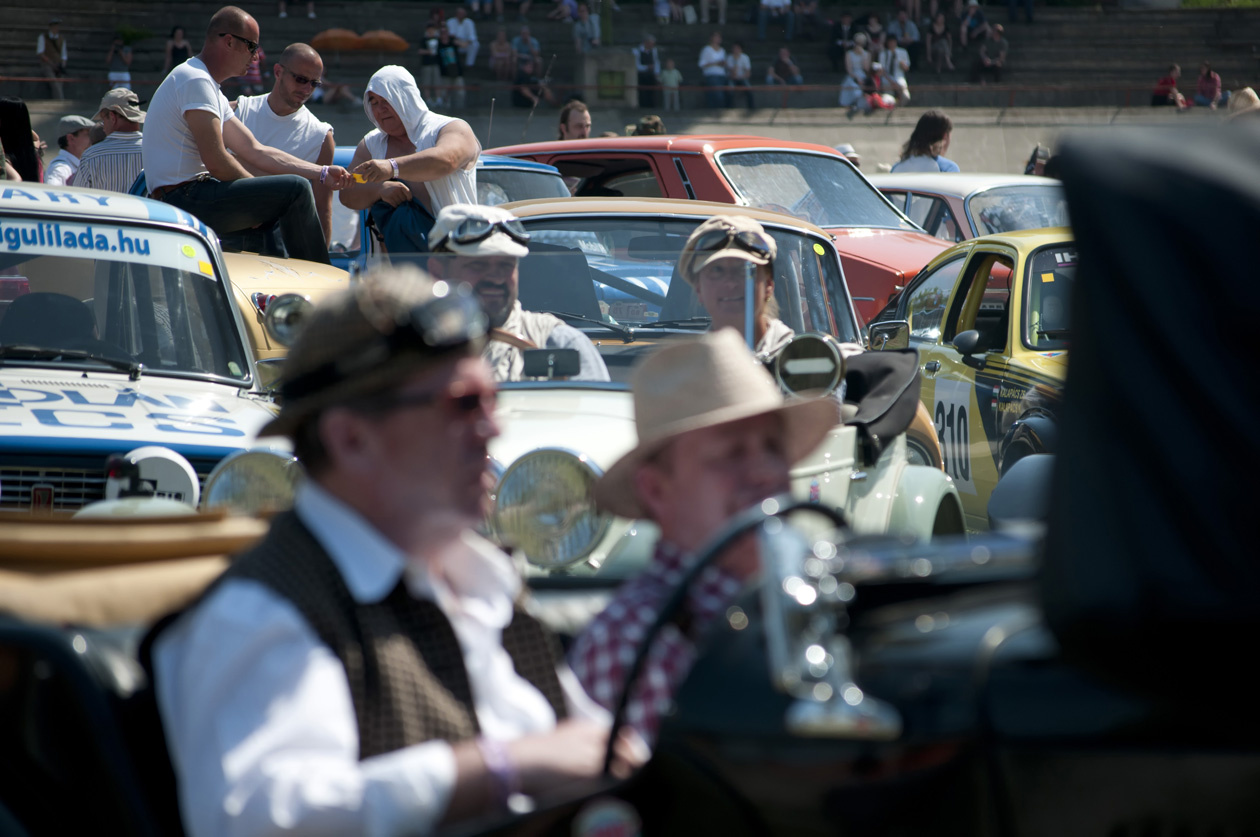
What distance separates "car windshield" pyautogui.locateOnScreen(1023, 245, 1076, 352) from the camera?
27.3ft

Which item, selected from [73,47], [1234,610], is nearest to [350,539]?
[1234,610]

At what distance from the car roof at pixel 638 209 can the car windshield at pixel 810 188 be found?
548 cm

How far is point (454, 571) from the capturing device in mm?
2266

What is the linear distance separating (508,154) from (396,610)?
1111cm

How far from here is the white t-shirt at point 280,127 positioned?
832cm

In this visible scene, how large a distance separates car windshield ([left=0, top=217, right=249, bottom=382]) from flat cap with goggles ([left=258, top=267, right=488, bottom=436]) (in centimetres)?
350

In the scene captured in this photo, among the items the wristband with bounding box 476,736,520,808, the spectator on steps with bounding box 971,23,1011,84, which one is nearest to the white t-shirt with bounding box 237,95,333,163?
the wristband with bounding box 476,736,520,808

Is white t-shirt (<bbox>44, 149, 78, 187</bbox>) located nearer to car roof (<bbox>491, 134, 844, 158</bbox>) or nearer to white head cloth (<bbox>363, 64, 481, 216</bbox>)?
car roof (<bbox>491, 134, 844, 158</bbox>)

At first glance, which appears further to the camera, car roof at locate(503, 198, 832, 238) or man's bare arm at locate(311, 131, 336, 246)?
man's bare arm at locate(311, 131, 336, 246)

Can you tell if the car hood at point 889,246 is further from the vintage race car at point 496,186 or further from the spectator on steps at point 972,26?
the spectator on steps at point 972,26

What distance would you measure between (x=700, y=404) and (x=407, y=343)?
0.78 m

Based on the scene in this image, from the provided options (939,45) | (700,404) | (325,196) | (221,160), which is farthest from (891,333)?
(939,45)

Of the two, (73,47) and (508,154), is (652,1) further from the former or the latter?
(508,154)

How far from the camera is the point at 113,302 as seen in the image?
18.2 feet
